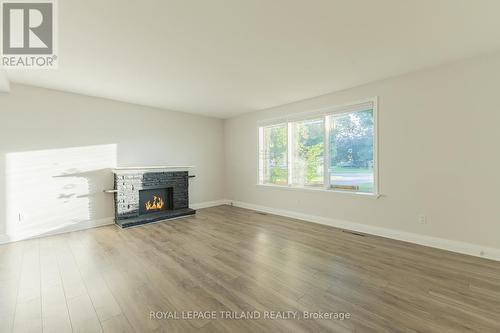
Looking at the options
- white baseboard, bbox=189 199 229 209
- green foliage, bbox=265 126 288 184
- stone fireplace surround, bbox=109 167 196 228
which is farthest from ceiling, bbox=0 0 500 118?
white baseboard, bbox=189 199 229 209

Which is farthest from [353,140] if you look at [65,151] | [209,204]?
[65,151]

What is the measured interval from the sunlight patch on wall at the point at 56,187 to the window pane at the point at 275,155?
359 centimetres

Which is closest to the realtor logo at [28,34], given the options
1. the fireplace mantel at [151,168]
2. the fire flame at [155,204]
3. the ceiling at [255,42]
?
the ceiling at [255,42]

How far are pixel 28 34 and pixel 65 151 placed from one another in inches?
95.3

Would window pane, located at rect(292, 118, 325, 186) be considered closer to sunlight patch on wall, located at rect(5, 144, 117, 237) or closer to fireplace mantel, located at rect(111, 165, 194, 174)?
fireplace mantel, located at rect(111, 165, 194, 174)

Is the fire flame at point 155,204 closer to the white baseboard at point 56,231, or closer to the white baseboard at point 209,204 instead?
the white baseboard at point 56,231

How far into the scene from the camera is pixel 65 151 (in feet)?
13.7

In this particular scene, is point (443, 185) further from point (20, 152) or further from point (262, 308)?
point (20, 152)

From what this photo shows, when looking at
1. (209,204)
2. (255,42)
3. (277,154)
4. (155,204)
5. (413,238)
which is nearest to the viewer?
(255,42)

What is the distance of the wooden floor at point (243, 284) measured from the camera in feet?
5.77

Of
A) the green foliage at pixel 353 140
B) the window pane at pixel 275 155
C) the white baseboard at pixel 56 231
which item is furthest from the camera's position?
the window pane at pixel 275 155

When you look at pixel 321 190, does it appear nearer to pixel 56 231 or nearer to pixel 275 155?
pixel 275 155

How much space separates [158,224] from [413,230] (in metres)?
4.69

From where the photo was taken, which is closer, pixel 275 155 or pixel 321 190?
pixel 321 190
